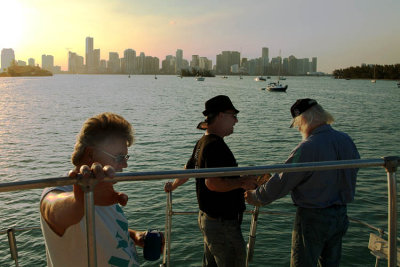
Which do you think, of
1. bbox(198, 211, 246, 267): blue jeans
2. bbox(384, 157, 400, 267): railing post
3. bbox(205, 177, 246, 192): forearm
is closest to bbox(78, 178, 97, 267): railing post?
bbox(205, 177, 246, 192): forearm

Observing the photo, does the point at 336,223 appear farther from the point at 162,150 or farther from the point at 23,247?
the point at 162,150

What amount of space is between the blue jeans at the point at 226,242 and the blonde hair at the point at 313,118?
39.0 inches

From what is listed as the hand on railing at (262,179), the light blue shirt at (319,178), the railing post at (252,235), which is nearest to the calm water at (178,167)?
the railing post at (252,235)

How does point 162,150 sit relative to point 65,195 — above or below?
below

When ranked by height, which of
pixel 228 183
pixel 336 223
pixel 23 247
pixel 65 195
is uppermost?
pixel 65 195

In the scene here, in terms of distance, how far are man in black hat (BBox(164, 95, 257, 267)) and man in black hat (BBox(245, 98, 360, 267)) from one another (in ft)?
0.80

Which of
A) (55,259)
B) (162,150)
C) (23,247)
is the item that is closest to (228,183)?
(55,259)

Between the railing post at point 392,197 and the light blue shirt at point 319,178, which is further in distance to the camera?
the light blue shirt at point 319,178

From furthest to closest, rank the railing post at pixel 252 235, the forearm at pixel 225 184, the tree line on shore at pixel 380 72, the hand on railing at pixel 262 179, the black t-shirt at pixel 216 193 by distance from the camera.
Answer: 1. the tree line on shore at pixel 380 72
2. the railing post at pixel 252 235
3. the hand on railing at pixel 262 179
4. the black t-shirt at pixel 216 193
5. the forearm at pixel 225 184

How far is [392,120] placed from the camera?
33938 mm

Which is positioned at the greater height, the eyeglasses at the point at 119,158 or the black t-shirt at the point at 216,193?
the eyeglasses at the point at 119,158

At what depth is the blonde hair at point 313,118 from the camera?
3.05 m

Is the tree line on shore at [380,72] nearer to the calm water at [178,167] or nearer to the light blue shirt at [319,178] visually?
the calm water at [178,167]

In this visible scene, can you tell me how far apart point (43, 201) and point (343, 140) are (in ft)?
7.49
